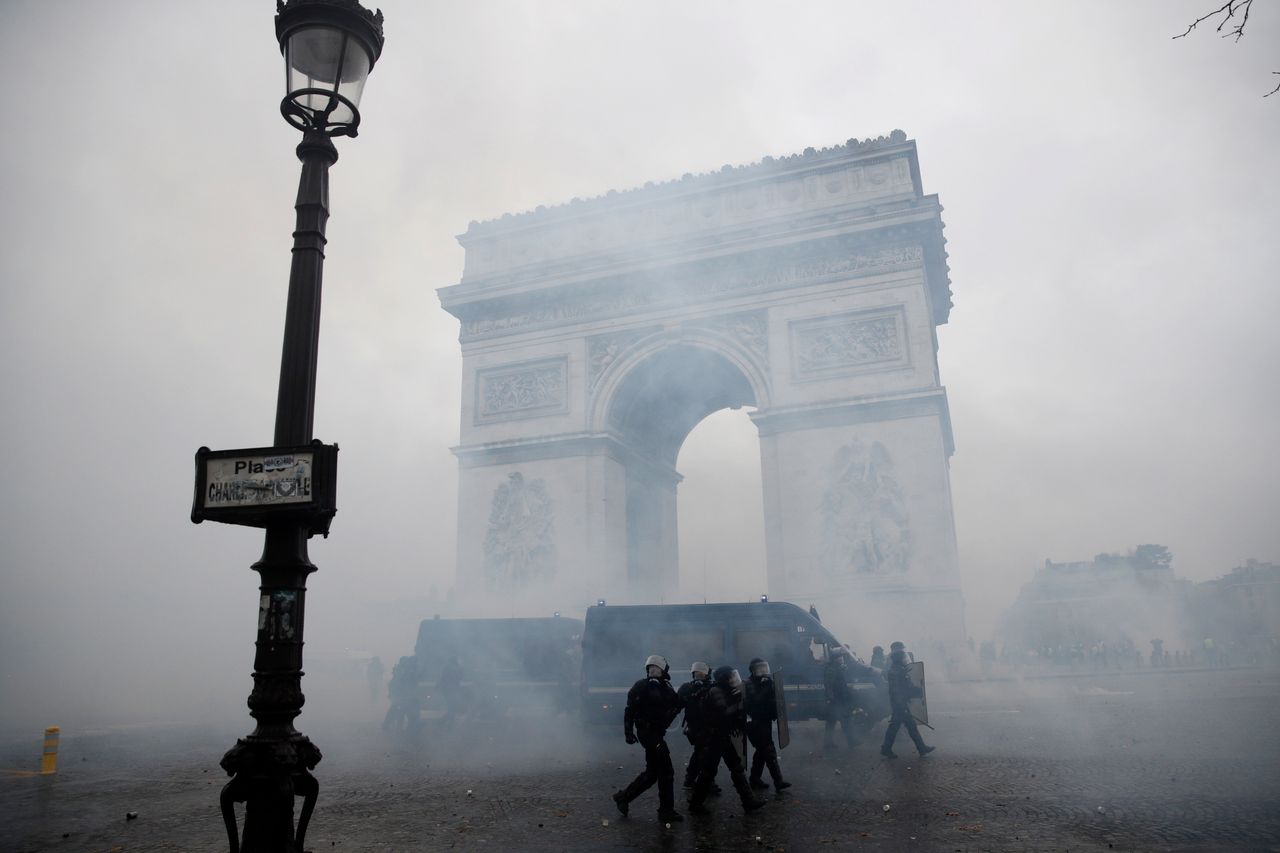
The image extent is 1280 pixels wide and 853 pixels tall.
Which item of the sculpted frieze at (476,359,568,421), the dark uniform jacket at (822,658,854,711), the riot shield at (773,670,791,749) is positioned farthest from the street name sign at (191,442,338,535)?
the sculpted frieze at (476,359,568,421)

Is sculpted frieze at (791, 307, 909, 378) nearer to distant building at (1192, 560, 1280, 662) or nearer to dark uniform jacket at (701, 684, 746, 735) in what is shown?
dark uniform jacket at (701, 684, 746, 735)

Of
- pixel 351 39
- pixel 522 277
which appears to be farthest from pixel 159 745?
pixel 522 277

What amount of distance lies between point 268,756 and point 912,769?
291 inches

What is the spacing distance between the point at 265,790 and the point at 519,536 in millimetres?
20910

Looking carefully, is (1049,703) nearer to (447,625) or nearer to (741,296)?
(447,625)

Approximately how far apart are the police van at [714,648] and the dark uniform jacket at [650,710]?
18.2 feet

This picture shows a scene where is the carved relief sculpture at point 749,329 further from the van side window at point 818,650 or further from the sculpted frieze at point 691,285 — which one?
the van side window at point 818,650

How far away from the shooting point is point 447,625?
15117mm

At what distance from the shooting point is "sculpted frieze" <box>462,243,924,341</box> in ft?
76.0

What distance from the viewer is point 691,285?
2484 centimetres

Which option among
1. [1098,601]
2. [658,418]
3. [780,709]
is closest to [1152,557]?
[1098,601]

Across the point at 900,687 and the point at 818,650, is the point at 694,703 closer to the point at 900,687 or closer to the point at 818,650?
the point at 900,687

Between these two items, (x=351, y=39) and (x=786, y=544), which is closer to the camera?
(x=351, y=39)

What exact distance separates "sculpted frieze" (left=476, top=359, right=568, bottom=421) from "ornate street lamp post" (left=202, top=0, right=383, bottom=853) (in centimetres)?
2084
